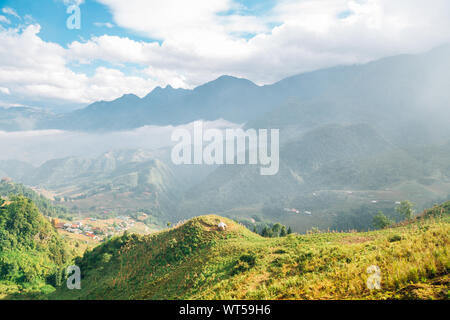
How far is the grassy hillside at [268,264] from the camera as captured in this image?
11531 mm

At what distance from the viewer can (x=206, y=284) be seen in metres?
21.9

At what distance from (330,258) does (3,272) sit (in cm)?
8165

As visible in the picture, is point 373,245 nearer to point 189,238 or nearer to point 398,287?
point 398,287

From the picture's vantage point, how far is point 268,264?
72.5ft
